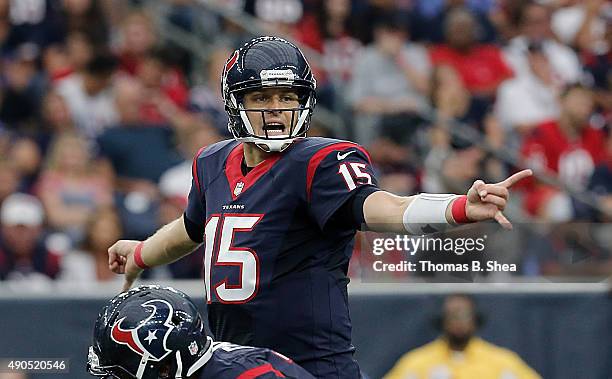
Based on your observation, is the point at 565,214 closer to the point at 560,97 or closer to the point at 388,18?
the point at 560,97

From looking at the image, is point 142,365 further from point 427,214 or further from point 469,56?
point 469,56

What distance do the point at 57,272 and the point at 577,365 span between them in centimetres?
359

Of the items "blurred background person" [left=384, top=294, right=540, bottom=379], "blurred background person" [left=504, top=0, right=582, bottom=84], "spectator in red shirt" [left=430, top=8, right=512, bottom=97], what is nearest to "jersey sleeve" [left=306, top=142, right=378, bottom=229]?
"blurred background person" [left=384, top=294, right=540, bottom=379]

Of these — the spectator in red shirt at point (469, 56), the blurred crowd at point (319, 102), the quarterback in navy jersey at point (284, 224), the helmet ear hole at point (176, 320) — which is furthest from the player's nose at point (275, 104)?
the spectator in red shirt at point (469, 56)

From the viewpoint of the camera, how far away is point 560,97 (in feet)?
32.8

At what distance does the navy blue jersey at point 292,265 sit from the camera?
12.9 feet

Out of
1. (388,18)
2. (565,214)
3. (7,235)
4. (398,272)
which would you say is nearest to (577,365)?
(398,272)

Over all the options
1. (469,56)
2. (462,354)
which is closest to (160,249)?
(462,354)

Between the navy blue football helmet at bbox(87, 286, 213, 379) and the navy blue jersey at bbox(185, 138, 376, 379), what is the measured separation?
58 cm

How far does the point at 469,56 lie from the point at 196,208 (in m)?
6.36

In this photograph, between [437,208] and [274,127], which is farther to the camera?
[274,127]

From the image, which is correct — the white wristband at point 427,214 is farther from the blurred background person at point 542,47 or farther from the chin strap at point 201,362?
the blurred background person at point 542,47

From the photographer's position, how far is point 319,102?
9.86 meters

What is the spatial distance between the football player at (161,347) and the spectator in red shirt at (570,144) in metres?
6.28
